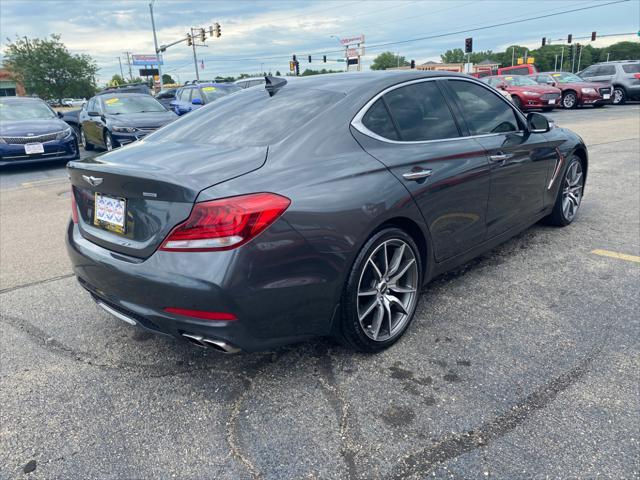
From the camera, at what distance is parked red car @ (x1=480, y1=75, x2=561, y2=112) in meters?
20.1

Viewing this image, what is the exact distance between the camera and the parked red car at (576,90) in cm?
2120

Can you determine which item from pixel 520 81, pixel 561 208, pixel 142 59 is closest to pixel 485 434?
pixel 561 208

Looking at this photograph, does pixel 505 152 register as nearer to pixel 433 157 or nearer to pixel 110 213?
pixel 433 157

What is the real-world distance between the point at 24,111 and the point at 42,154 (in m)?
1.54

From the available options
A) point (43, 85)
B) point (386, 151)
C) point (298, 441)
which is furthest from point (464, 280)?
point (43, 85)

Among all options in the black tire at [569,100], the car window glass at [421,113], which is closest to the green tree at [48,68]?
the black tire at [569,100]

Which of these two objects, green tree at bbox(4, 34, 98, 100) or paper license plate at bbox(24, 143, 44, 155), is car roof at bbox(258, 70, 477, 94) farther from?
green tree at bbox(4, 34, 98, 100)

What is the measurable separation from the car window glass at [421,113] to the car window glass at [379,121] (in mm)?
60

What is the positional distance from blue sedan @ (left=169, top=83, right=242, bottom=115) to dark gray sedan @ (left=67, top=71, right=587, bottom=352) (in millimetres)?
11566

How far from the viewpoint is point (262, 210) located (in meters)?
2.21

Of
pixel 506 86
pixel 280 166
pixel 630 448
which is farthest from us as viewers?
pixel 506 86

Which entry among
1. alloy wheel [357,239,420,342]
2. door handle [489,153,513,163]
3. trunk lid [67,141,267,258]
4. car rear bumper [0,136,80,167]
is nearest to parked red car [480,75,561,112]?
car rear bumper [0,136,80,167]

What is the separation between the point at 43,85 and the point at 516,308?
139 feet

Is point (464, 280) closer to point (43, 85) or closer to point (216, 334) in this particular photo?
point (216, 334)
